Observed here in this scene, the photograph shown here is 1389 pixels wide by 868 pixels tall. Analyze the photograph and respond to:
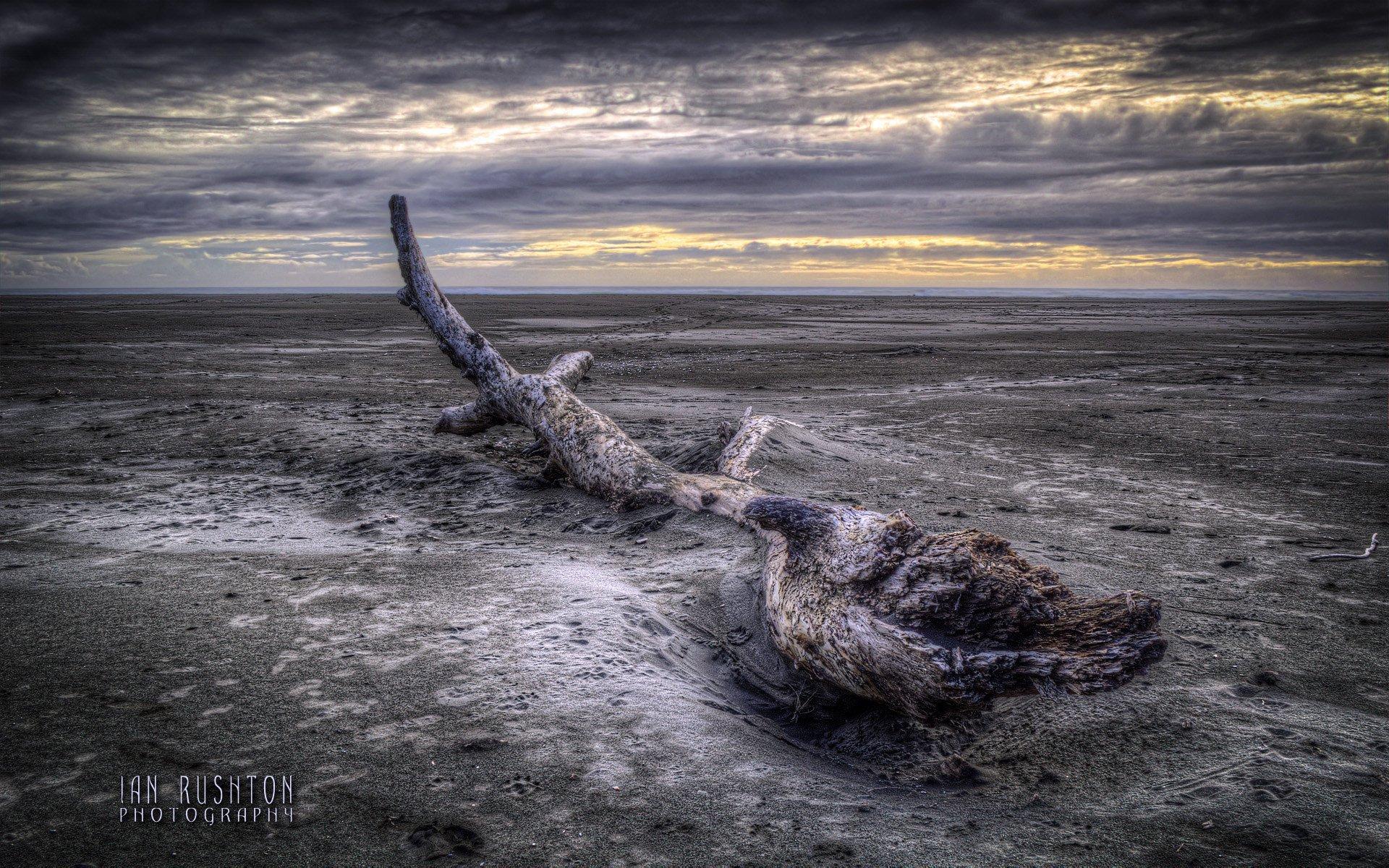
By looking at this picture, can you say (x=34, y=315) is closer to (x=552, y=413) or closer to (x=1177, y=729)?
(x=552, y=413)

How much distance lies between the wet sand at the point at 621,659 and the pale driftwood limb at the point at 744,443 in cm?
25

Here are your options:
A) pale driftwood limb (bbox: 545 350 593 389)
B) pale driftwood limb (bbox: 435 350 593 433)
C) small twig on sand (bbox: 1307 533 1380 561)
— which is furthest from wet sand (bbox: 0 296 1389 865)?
pale driftwood limb (bbox: 545 350 593 389)

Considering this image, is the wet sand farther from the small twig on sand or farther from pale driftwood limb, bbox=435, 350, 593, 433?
pale driftwood limb, bbox=435, 350, 593, 433

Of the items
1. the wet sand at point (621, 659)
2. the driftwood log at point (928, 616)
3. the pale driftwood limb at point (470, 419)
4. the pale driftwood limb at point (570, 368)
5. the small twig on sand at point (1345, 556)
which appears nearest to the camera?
the wet sand at point (621, 659)

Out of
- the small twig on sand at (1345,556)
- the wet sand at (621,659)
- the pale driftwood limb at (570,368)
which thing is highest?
the pale driftwood limb at (570,368)

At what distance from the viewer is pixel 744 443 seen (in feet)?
18.3

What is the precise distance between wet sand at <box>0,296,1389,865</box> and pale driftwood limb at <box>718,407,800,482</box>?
249 mm

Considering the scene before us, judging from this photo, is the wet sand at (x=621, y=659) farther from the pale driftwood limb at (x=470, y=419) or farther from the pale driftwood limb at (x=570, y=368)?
the pale driftwood limb at (x=570, y=368)

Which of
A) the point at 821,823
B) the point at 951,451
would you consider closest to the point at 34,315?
the point at 951,451

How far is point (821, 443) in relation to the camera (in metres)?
6.55

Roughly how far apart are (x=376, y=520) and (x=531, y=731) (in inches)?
120

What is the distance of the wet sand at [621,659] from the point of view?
2.05 meters

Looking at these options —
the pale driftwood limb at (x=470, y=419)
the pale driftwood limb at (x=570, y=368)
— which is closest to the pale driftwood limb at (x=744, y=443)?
the pale driftwood limb at (x=470, y=419)

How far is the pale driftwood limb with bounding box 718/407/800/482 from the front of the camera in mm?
5215
